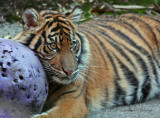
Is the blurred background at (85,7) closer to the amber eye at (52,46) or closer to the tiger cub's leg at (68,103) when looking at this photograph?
the tiger cub's leg at (68,103)

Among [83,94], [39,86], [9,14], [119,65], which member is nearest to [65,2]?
[9,14]

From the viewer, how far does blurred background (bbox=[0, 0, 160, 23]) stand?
662 cm

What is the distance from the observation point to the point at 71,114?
9.14 ft

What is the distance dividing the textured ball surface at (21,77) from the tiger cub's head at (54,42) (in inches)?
5.0

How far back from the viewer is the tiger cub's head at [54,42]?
2.60 meters

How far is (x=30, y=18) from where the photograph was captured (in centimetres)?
273

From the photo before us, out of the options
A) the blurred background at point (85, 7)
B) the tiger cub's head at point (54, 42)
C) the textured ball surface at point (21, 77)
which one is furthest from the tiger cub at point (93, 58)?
the blurred background at point (85, 7)

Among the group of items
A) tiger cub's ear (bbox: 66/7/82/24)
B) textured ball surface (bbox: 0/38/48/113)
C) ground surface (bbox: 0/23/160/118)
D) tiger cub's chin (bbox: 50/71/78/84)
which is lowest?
ground surface (bbox: 0/23/160/118)

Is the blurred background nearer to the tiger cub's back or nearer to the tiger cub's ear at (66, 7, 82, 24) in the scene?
the tiger cub's back

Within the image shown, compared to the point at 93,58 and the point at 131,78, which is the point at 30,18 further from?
the point at 131,78

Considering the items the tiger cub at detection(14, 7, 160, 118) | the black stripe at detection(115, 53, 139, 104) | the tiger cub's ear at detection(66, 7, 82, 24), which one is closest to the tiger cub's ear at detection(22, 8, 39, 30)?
the tiger cub at detection(14, 7, 160, 118)

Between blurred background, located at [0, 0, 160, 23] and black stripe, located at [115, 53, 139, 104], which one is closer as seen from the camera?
black stripe, located at [115, 53, 139, 104]

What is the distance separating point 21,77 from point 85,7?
5082mm

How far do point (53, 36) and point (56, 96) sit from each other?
0.55m
